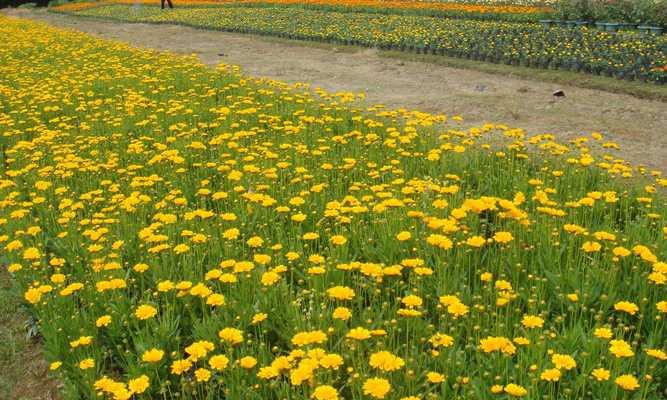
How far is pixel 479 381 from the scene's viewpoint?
2896mm

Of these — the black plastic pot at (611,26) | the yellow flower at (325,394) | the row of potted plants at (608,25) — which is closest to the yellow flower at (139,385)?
the yellow flower at (325,394)

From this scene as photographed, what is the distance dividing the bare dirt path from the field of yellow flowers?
6.34ft

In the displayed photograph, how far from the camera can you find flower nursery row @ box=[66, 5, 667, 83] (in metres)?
13.1

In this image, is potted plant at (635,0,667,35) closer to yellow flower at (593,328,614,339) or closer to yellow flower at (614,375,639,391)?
yellow flower at (593,328,614,339)

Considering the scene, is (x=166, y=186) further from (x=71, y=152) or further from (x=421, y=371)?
(x=421, y=371)

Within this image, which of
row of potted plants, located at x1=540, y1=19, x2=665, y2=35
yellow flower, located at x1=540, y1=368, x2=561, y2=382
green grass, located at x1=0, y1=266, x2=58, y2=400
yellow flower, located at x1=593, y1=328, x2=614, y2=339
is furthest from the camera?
row of potted plants, located at x1=540, y1=19, x2=665, y2=35

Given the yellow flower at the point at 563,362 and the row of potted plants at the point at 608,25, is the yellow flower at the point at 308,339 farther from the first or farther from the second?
the row of potted plants at the point at 608,25

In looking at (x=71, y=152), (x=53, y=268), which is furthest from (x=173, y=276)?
(x=71, y=152)

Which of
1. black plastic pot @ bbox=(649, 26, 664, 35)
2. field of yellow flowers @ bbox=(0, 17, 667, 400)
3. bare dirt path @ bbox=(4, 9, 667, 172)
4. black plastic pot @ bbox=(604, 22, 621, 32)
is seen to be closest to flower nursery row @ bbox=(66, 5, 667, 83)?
bare dirt path @ bbox=(4, 9, 667, 172)

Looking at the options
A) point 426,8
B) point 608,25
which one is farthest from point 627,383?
point 426,8

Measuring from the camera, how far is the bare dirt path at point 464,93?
8.63 m

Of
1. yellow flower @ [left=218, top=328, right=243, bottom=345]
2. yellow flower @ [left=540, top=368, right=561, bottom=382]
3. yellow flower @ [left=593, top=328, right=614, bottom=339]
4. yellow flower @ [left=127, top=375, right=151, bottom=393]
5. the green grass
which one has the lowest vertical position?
the green grass

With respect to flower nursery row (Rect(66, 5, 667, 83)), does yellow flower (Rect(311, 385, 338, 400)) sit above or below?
below

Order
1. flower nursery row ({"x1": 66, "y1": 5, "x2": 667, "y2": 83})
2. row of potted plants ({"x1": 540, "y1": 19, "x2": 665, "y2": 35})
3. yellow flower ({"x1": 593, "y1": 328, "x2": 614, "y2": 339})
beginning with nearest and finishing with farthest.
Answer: yellow flower ({"x1": 593, "y1": 328, "x2": 614, "y2": 339}) < flower nursery row ({"x1": 66, "y1": 5, "x2": 667, "y2": 83}) < row of potted plants ({"x1": 540, "y1": 19, "x2": 665, "y2": 35})
